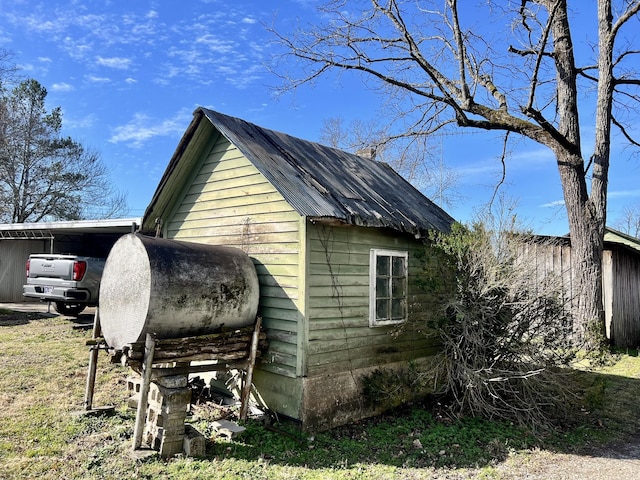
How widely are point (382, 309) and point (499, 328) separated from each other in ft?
6.13

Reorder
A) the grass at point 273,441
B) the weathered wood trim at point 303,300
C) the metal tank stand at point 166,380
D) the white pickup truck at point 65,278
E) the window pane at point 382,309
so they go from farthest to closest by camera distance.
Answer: the white pickup truck at point 65,278, the window pane at point 382,309, the weathered wood trim at point 303,300, the metal tank stand at point 166,380, the grass at point 273,441

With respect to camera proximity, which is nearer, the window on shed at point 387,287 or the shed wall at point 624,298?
the window on shed at point 387,287

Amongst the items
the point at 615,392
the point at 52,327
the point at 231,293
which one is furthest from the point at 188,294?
the point at 52,327

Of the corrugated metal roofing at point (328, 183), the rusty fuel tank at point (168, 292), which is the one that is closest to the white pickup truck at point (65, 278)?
the rusty fuel tank at point (168, 292)

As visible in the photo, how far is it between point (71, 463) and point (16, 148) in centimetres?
2677

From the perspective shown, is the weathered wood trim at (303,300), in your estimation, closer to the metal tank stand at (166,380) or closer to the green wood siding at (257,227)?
the green wood siding at (257,227)

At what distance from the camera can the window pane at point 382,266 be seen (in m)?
7.61

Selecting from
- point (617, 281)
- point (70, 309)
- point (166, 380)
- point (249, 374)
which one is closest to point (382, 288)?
point (249, 374)

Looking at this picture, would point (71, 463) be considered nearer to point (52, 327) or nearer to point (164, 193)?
point (164, 193)

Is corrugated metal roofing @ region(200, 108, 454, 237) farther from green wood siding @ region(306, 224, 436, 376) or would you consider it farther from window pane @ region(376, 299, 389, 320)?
window pane @ region(376, 299, 389, 320)

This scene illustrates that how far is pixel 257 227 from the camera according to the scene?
7227mm

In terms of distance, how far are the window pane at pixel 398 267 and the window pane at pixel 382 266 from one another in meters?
0.19

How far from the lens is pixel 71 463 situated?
5.12m

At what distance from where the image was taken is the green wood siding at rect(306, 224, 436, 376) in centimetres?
648
